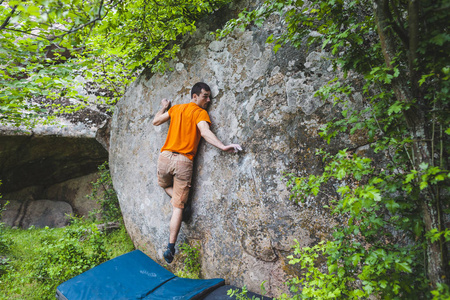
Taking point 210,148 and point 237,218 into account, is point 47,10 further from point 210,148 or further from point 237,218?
point 237,218

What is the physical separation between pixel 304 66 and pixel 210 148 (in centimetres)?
142

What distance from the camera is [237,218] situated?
9.37ft

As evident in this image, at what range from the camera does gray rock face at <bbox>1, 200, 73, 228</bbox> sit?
6.62 metres

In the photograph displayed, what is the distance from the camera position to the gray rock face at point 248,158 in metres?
2.48

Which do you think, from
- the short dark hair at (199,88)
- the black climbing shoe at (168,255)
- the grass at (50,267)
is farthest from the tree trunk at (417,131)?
the grass at (50,267)

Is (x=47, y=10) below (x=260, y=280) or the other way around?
the other way around

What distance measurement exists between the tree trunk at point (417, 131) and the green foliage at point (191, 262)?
2.37m

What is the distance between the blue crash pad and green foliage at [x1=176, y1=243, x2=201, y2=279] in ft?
0.53

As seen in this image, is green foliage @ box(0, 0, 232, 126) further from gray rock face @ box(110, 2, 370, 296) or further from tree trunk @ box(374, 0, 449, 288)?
tree trunk @ box(374, 0, 449, 288)

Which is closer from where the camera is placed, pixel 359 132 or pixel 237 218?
pixel 359 132

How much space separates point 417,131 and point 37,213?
817 centimetres

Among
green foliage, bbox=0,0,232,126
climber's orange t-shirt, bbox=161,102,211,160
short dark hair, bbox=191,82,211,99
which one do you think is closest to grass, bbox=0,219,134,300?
climber's orange t-shirt, bbox=161,102,211,160

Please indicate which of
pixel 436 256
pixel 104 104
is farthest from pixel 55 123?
pixel 436 256

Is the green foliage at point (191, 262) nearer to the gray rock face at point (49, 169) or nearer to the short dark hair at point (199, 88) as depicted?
the short dark hair at point (199, 88)
